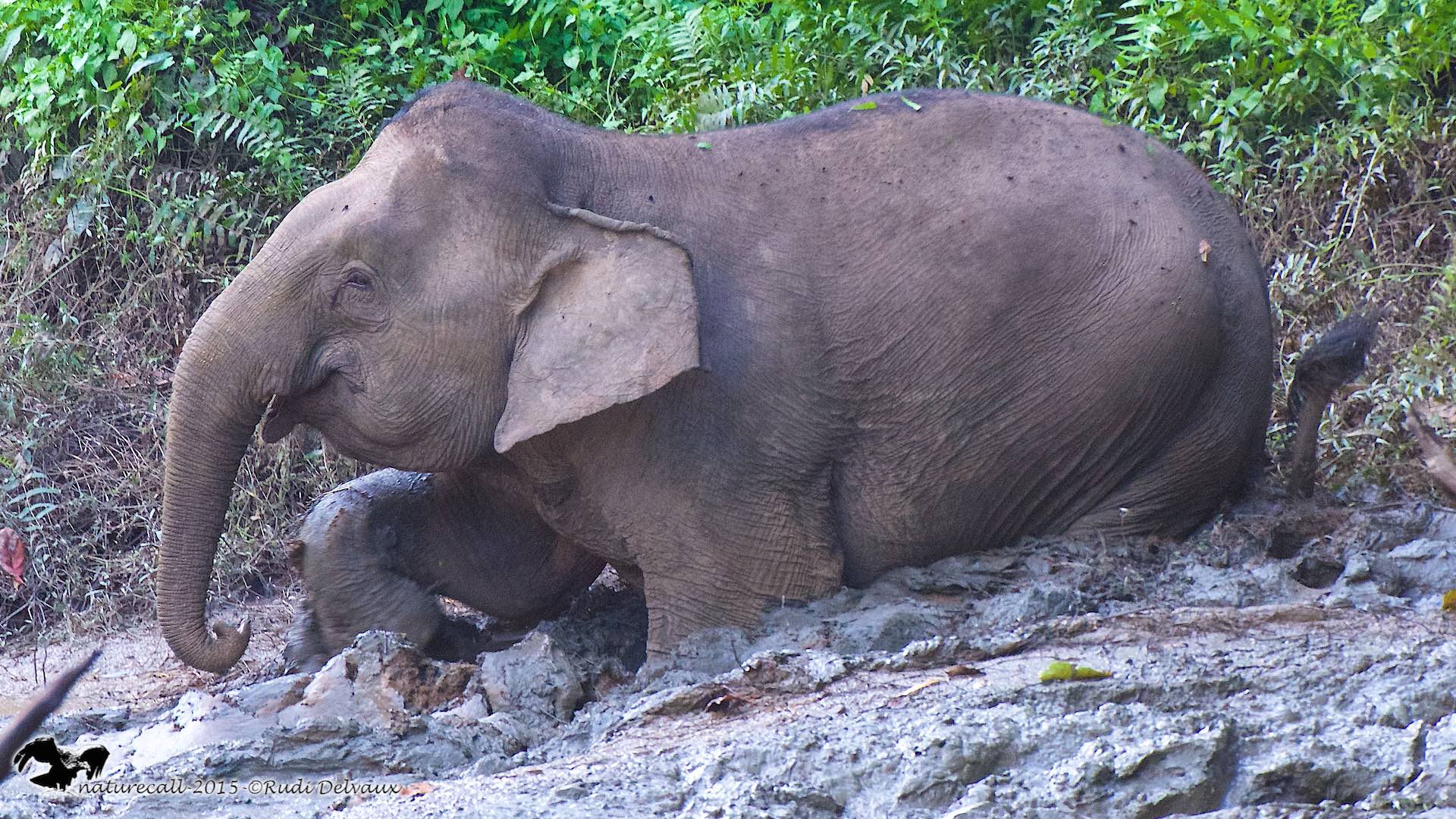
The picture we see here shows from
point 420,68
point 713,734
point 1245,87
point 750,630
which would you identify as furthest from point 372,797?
point 420,68

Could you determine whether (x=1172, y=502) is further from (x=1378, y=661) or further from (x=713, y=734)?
(x=713, y=734)

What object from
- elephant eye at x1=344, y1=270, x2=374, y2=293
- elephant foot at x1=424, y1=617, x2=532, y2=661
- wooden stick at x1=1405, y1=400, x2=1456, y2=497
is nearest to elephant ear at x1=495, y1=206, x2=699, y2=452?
elephant eye at x1=344, y1=270, x2=374, y2=293

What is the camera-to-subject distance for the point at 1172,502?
530 centimetres

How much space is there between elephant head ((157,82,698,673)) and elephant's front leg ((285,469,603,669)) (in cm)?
63

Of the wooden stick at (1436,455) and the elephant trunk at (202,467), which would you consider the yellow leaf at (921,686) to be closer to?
the wooden stick at (1436,455)

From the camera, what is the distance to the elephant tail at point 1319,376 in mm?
5316

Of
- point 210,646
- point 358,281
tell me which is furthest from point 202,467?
point 358,281

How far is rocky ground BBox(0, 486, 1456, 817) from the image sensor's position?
3479mm

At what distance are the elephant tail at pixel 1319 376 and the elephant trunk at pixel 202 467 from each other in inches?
122

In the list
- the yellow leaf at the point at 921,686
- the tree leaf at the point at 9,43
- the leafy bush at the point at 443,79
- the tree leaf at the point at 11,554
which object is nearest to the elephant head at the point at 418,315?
the yellow leaf at the point at 921,686

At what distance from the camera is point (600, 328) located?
15.9ft

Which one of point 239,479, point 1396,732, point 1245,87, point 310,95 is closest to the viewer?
point 1396,732

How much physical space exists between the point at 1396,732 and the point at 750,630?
200 cm

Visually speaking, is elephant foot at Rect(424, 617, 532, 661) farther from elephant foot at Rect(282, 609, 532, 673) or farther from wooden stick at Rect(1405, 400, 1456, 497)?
wooden stick at Rect(1405, 400, 1456, 497)
